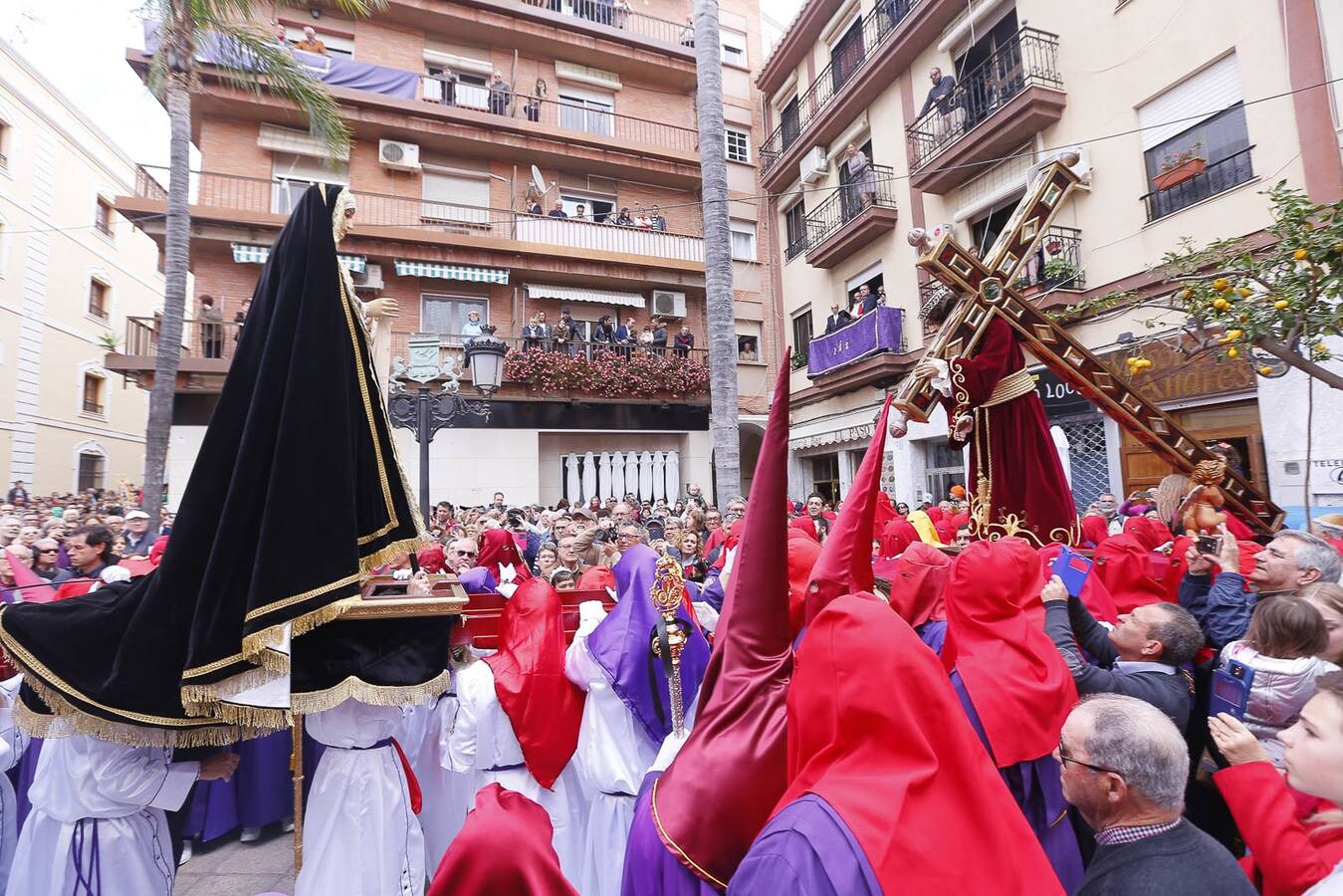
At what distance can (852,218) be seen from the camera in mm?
16562

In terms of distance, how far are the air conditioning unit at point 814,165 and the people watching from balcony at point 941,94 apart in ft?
14.1

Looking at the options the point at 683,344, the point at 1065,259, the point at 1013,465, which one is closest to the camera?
the point at 1013,465

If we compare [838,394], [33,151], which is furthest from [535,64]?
[33,151]

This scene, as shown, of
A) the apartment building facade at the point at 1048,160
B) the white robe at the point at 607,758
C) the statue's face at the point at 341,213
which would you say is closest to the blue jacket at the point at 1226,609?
the white robe at the point at 607,758

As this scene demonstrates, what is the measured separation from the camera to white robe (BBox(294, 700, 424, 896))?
2.67 metres

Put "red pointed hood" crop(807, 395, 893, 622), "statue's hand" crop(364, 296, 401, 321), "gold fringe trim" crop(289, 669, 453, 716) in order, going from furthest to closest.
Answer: "statue's hand" crop(364, 296, 401, 321) < "gold fringe trim" crop(289, 669, 453, 716) < "red pointed hood" crop(807, 395, 893, 622)

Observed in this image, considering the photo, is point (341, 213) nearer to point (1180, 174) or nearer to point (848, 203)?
point (1180, 174)

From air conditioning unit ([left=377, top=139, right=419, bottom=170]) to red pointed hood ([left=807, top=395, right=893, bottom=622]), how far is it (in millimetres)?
18727

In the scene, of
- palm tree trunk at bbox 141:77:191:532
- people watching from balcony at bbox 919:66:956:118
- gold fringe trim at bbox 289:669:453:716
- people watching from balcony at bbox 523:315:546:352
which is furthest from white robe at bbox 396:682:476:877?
people watching from balcony at bbox 523:315:546:352

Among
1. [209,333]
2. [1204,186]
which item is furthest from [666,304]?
[1204,186]

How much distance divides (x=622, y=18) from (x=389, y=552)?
22.6 meters

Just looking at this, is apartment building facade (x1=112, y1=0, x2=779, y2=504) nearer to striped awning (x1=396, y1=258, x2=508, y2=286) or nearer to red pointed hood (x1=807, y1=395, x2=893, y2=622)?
striped awning (x1=396, y1=258, x2=508, y2=286)

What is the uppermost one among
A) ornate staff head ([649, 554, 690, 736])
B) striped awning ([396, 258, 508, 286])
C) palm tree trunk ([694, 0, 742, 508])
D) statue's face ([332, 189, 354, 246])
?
striped awning ([396, 258, 508, 286])

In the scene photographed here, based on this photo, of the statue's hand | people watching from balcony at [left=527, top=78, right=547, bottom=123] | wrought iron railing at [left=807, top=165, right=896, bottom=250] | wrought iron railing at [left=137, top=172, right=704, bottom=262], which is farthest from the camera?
people watching from balcony at [left=527, top=78, right=547, bottom=123]
